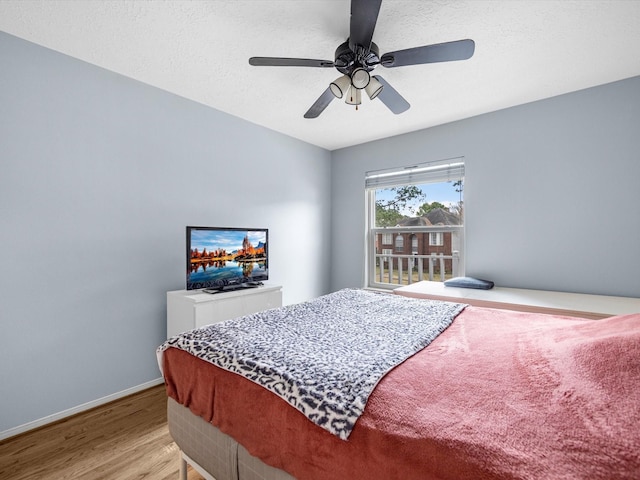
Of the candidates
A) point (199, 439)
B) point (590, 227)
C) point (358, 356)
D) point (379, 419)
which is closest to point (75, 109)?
point (199, 439)

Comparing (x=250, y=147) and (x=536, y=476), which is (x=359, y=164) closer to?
(x=250, y=147)

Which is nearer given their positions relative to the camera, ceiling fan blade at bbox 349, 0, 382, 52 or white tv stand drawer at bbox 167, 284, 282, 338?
ceiling fan blade at bbox 349, 0, 382, 52

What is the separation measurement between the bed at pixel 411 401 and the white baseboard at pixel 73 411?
126cm

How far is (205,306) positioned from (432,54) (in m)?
2.33

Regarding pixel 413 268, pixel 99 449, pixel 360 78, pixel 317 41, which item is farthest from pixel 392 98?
pixel 99 449

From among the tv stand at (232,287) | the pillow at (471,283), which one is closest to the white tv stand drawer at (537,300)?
the pillow at (471,283)

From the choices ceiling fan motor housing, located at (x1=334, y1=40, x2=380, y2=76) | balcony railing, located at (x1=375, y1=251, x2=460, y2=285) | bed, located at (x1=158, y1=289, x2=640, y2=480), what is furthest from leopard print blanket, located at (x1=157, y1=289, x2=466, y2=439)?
balcony railing, located at (x1=375, y1=251, x2=460, y2=285)

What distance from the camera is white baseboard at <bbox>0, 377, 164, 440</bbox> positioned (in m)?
1.87

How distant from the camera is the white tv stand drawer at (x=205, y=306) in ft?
7.55

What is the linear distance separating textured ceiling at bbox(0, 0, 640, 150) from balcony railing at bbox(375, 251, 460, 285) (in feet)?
5.73

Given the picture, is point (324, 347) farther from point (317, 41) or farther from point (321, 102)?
point (317, 41)

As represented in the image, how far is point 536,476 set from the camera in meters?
0.61

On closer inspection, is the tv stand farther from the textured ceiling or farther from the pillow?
the pillow

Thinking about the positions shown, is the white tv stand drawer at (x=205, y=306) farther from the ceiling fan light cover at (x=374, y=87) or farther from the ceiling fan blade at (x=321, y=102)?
the ceiling fan light cover at (x=374, y=87)
